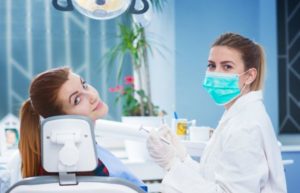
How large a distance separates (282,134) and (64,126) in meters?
2.30

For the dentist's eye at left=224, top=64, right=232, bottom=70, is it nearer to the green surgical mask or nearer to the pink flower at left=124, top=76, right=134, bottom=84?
the green surgical mask

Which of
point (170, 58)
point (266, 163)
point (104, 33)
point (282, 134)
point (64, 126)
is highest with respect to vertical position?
point (104, 33)

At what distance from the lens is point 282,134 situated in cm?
308

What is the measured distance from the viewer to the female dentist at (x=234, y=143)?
51.6 inches

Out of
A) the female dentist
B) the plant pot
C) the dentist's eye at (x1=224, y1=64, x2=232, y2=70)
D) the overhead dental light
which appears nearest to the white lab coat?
the female dentist

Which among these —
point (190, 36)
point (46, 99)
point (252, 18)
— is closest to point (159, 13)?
point (190, 36)

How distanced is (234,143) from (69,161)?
0.52 metres

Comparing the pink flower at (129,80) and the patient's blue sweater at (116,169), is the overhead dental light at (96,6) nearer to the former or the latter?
the patient's blue sweater at (116,169)

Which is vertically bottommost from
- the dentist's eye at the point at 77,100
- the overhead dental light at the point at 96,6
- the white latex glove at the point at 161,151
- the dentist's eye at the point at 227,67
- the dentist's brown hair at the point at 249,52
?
the white latex glove at the point at 161,151

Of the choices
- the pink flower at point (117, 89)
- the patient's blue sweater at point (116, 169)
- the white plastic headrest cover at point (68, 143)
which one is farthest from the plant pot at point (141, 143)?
the white plastic headrest cover at point (68, 143)

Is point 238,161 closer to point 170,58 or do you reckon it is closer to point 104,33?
point 170,58

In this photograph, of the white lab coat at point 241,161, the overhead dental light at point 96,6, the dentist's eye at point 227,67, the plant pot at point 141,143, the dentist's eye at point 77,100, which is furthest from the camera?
the plant pot at point 141,143

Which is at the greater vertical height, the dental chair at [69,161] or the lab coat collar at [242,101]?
the lab coat collar at [242,101]

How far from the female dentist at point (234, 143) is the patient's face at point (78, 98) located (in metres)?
0.22
